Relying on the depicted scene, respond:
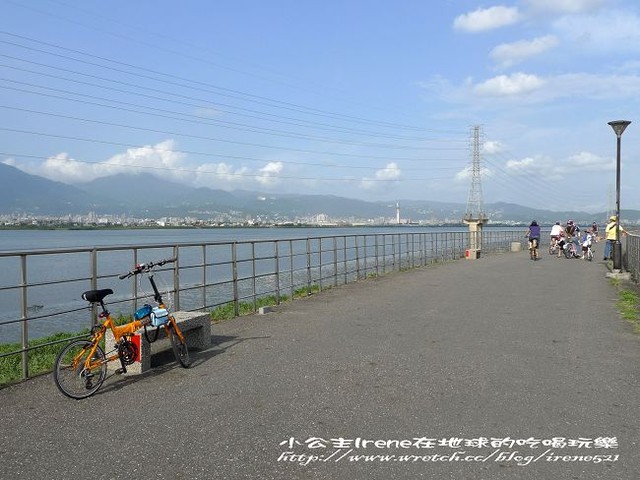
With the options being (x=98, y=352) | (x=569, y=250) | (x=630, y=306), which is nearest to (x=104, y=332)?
(x=98, y=352)

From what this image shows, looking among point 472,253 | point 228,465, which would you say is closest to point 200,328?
point 228,465

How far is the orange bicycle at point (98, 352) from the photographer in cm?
582

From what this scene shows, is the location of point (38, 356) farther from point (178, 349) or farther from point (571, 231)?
point (571, 231)

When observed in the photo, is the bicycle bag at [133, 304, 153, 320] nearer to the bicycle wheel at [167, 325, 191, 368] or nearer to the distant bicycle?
the bicycle wheel at [167, 325, 191, 368]

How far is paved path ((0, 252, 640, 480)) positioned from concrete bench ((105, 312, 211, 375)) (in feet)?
0.62

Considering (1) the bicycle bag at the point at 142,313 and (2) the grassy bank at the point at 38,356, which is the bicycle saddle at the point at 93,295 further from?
(2) the grassy bank at the point at 38,356

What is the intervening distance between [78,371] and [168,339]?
1.54 meters

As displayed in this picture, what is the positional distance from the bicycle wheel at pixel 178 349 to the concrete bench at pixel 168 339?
19cm

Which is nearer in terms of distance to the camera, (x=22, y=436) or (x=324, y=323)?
(x=22, y=436)

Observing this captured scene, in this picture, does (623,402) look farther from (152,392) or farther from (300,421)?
(152,392)

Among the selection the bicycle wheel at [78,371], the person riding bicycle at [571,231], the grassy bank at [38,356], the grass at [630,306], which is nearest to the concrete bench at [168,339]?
the bicycle wheel at [78,371]

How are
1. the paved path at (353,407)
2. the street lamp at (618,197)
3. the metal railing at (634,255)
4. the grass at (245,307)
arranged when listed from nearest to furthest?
the paved path at (353,407) → the grass at (245,307) → the metal railing at (634,255) → the street lamp at (618,197)

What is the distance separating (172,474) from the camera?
13.2ft

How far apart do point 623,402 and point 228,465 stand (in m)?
3.77
